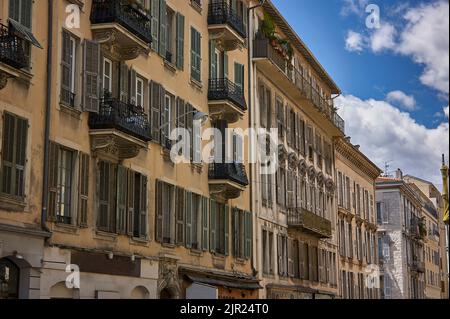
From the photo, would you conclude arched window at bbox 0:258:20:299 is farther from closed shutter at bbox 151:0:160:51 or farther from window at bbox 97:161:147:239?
closed shutter at bbox 151:0:160:51

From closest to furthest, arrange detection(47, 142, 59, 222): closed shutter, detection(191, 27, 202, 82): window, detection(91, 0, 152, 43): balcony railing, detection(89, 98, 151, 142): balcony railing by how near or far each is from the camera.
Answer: detection(47, 142, 59, 222): closed shutter, detection(89, 98, 151, 142): balcony railing, detection(91, 0, 152, 43): balcony railing, detection(191, 27, 202, 82): window

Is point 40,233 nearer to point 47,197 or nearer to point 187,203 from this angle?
point 47,197

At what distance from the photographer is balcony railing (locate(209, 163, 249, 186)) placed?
3191 cm

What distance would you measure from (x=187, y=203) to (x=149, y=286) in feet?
13.2

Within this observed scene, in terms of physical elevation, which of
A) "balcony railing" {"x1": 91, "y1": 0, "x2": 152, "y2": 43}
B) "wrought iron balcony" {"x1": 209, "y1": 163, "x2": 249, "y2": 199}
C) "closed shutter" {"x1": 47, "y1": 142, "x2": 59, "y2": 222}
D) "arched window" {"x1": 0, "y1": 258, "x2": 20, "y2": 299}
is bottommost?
"arched window" {"x1": 0, "y1": 258, "x2": 20, "y2": 299}

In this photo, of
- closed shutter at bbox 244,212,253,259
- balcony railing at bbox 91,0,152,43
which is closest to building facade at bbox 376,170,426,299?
closed shutter at bbox 244,212,253,259

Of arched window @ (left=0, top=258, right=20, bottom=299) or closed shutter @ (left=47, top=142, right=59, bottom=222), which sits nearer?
arched window @ (left=0, top=258, right=20, bottom=299)

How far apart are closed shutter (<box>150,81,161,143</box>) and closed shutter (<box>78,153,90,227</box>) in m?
4.48

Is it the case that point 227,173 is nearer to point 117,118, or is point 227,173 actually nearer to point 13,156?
point 117,118

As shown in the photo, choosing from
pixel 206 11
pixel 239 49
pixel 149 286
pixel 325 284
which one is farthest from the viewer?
pixel 325 284

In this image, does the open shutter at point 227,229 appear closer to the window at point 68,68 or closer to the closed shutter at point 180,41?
the closed shutter at point 180,41

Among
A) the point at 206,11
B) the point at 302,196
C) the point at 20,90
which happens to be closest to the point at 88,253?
the point at 20,90

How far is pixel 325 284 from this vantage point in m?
48.0
